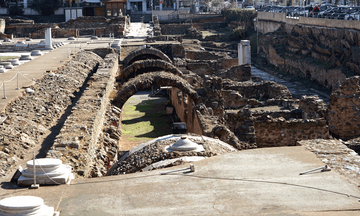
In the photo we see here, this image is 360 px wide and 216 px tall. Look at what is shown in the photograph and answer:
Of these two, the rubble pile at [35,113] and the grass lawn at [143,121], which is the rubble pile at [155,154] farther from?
the grass lawn at [143,121]

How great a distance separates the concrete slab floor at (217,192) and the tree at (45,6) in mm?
53335

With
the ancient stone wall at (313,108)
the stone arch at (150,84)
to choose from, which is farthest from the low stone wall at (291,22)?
the stone arch at (150,84)

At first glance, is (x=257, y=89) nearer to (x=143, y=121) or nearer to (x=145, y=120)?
(x=145, y=120)

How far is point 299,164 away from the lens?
771cm

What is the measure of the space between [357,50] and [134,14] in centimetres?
3399

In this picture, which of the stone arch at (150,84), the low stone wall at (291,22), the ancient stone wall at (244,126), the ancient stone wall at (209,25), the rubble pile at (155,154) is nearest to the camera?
the rubble pile at (155,154)

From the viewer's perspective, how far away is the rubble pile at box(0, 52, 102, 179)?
9375mm

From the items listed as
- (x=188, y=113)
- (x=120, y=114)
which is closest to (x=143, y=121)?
(x=188, y=113)

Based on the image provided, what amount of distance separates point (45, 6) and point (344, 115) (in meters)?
47.0

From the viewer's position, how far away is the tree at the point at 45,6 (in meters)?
57.3

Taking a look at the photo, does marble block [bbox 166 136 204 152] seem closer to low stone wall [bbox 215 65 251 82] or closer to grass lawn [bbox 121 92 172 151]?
grass lawn [bbox 121 92 172 151]

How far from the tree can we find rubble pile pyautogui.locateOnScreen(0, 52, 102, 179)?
1598 inches

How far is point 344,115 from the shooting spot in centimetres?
1675

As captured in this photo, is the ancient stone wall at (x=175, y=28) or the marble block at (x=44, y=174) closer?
the marble block at (x=44, y=174)
